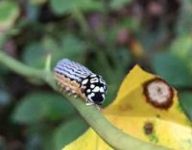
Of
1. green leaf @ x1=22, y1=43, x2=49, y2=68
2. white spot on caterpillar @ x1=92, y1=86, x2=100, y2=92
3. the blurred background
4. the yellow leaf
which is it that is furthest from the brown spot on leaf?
green leaf @ x1=22, y1=43, x2=49, y2=68

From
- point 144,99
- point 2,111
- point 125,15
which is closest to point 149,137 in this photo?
point 144,99

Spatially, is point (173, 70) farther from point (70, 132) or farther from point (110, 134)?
point (110, 134)

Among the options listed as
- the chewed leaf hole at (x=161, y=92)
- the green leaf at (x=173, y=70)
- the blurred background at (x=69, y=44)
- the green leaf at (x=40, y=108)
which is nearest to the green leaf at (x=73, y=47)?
the blurred background at (x=69, y=44)

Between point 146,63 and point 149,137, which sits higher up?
point 149,137

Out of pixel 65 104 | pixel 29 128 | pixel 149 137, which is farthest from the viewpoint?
pixel 29 128

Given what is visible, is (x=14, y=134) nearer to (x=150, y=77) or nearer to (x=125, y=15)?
(x=125, y=15)

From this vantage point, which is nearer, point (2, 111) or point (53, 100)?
point (53, 100)

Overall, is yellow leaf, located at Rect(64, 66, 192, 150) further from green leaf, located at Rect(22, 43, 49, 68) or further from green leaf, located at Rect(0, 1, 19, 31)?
green leaf, located at Rect(22, 43, 49, 68)
